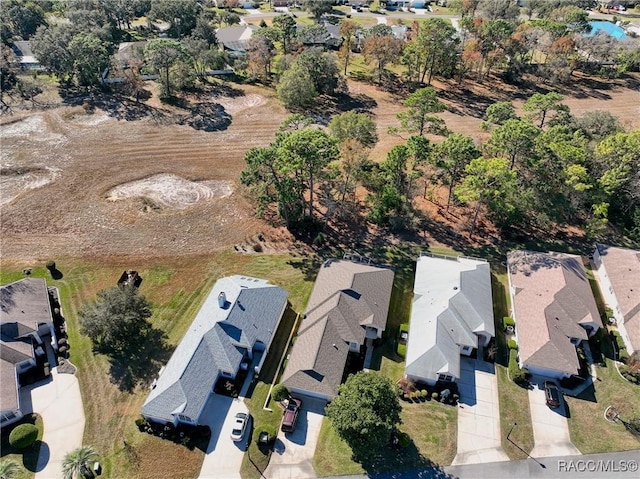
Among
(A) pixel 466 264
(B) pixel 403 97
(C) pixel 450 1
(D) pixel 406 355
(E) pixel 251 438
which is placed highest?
(C) pixel 450 1

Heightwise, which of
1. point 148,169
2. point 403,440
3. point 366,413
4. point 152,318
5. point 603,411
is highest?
point 366,413

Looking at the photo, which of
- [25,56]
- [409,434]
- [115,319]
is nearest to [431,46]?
[409,434]

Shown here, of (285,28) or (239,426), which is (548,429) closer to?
(239,426)

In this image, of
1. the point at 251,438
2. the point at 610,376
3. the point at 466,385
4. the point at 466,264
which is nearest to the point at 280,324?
the point at 251,438

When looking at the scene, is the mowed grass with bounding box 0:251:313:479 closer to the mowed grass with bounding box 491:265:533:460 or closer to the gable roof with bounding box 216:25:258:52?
the mowed grass with bounding box 491:265:533:460

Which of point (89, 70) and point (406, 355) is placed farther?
point (89, 70)

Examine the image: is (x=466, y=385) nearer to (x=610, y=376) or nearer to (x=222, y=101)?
(x=610, y=376)

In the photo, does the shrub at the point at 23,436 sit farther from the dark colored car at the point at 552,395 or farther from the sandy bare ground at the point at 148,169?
the dark colored car at the point at 552,395
